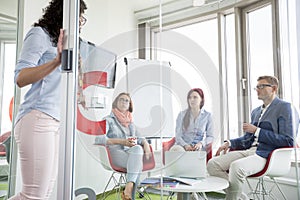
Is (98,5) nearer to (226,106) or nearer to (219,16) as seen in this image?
(219,16)

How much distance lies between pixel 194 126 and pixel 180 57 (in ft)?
1.53

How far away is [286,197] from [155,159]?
87cm

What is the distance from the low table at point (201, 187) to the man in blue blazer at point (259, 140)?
4 centimetres

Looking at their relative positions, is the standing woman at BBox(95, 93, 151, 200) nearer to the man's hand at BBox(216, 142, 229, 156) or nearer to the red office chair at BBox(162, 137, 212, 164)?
the red office chair at BBox(162, 137, 212, 164)

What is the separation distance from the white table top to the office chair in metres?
0.17

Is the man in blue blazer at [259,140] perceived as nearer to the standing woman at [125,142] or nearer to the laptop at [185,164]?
the laptop at [185,164]

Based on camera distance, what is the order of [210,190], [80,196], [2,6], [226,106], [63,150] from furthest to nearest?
[2,6] → [226,106] → [210,190] → [80,196] → [63,150]

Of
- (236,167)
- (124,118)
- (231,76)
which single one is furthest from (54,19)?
(236,167)

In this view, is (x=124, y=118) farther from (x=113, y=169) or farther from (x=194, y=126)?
(x=194, y=126)

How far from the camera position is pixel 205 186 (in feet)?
5.39

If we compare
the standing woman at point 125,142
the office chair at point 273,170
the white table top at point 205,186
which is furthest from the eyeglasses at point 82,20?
the office chair at point 273,170

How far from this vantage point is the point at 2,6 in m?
1.93

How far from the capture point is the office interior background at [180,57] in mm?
1651

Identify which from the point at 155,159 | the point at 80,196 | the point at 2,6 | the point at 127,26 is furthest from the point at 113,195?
the point at 2,6
